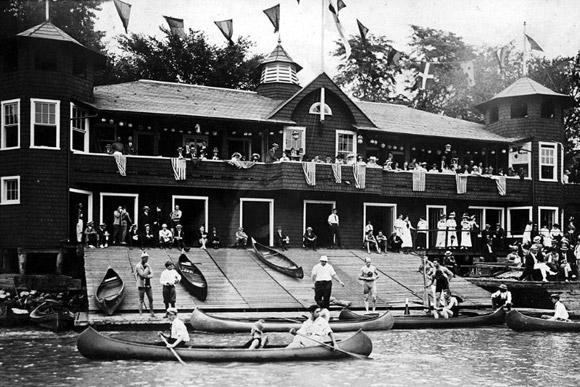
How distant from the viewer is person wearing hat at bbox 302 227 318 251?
37562 millimetres

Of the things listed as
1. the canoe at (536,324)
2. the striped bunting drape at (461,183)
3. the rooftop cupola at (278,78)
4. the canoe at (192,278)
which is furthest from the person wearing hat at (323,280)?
the rooftop cupola at (278,78)

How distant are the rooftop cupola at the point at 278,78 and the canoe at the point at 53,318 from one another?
21.3 meters

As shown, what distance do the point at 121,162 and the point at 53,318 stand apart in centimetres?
1122

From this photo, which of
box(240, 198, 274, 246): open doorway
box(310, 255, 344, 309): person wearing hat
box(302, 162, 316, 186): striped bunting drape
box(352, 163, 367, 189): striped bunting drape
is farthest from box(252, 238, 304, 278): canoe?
box(352, 163, 367, 189): striped bunting drape

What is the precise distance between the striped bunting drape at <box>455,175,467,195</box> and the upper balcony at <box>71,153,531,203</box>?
0.53ft

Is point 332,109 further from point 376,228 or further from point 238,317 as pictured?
point 238,317

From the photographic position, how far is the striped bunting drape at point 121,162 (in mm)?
35688

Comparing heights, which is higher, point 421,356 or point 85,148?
point 85,148

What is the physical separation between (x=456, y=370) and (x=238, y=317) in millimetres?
9284

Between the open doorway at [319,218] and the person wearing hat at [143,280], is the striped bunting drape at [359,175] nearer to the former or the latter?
the open doorway at [319,218]

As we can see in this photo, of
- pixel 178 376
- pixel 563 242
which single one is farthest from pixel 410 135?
pixel 178 376

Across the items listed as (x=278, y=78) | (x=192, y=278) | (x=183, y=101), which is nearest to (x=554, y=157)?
(x=278, y=78)

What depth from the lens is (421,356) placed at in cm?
2088

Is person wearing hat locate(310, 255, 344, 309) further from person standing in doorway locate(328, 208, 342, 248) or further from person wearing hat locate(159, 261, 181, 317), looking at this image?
person standing in doorway locate(328, 208, 342, 248)
